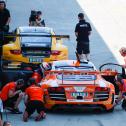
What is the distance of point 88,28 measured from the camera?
24062 millimetres

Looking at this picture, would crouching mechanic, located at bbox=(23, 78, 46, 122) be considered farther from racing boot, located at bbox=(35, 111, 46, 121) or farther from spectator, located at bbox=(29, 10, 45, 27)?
spectator, located at bbox=(29, 10, 45, 27)

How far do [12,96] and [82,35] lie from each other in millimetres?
6236

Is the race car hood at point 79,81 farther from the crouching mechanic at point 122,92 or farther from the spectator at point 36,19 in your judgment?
the spectator at point 36,19

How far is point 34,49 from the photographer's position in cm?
2272

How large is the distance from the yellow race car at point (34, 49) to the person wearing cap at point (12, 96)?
3.83 meters

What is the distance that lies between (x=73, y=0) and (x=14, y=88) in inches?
793

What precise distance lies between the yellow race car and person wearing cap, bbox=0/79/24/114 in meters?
3.83

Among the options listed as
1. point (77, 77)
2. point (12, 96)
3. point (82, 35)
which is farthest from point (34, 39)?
point (12, 96)

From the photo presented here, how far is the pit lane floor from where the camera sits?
18.3 meters

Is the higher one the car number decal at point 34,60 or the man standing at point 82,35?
the man standing at point 82,35

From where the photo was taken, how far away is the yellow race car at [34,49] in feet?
73.9

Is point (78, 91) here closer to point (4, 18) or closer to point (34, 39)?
point (34, 39)

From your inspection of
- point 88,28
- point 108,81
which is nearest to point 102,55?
point 88,28

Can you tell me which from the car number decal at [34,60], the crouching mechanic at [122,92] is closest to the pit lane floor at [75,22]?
the crouching mechanic at [122,92]
